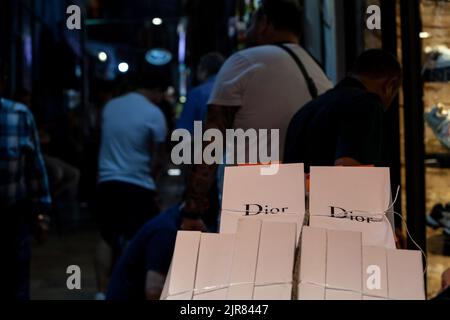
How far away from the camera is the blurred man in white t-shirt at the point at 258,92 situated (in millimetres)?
3287

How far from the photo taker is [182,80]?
608 inches

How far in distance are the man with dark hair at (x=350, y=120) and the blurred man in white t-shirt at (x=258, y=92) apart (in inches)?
4.9

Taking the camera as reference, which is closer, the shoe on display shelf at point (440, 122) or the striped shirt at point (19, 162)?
the shoe on display shelf at point (440, 122)

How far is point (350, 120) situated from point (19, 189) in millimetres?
2395

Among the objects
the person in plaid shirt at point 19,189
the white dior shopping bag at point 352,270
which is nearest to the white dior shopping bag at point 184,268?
the white dior shopping bag at point 352,270

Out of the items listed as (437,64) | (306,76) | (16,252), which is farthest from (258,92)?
(16,252)

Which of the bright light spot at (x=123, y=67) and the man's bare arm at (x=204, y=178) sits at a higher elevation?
the bright light spot at (x=123, y=67)

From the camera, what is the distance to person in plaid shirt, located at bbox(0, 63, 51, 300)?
4.66 metres

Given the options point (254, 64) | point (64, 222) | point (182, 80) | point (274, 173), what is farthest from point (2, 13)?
point (182, 80)

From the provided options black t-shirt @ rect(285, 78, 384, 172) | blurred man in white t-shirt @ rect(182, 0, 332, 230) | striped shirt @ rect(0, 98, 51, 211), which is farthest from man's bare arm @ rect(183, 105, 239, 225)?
striped shirt @ rect(0, 98, 51, 211)

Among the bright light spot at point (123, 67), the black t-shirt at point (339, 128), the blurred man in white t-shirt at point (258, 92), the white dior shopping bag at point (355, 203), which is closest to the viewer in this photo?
the white dior shopping bag at point (355, 203)

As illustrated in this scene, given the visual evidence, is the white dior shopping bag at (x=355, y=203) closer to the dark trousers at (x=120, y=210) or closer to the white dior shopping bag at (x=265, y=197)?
the white dior shopping bag at (x=265, y=197)

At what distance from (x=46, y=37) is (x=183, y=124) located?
31.6ft
